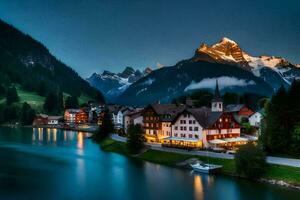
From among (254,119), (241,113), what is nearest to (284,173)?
(254,119)

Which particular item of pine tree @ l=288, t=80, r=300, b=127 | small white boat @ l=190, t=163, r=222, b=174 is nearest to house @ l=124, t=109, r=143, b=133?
small white boat @ l=190, t=163, r=222, b=174

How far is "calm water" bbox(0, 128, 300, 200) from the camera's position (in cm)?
6112

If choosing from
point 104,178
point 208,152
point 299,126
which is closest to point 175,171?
Result: point 208,152

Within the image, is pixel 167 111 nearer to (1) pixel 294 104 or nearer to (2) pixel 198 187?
(1) pixel 294 104

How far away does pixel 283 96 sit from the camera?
78.9 m

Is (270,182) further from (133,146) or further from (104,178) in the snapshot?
(133,146)

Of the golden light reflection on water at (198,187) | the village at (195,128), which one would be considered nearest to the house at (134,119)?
the village at (195,128)

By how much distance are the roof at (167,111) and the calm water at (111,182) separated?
21874mm

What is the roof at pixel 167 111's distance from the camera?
117 meters

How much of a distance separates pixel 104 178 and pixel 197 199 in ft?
75.9

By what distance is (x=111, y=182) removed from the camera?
71875 mm

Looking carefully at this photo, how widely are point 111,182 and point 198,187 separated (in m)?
16.6

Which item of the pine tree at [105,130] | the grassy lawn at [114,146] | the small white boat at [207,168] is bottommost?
the small white boat at [207,168]

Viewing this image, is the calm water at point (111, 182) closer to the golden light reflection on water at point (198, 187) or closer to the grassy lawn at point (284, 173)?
the golden light reflection on water at point (198, 187)
